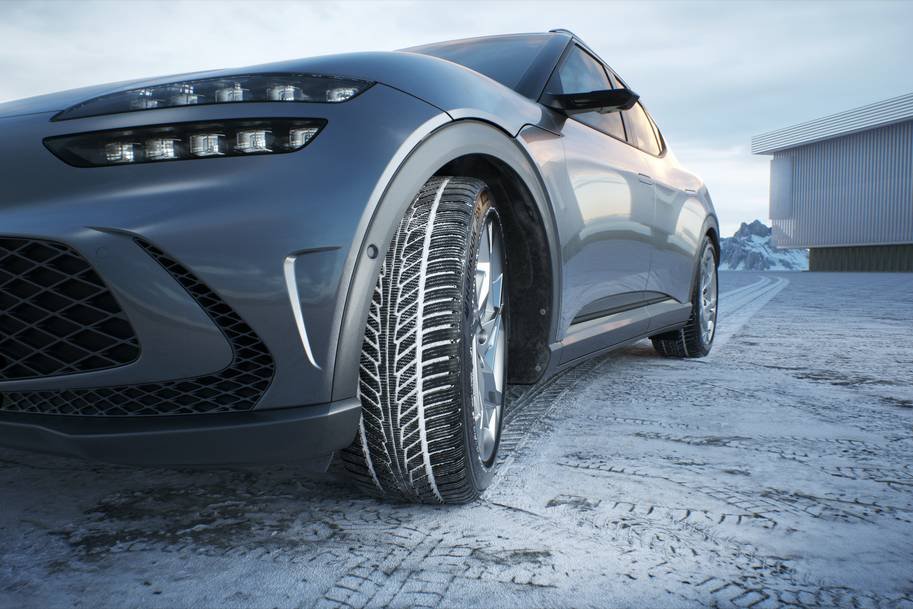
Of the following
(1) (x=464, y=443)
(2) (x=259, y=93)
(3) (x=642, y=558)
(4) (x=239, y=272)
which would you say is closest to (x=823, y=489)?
(3) (x=642, y=558)

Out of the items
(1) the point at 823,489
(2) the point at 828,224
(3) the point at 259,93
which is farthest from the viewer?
(2) the point at 828,224

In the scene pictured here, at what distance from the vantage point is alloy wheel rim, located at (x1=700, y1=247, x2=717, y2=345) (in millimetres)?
4141

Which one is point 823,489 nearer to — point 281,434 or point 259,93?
point 281,434

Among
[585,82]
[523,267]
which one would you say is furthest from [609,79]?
[523,267]

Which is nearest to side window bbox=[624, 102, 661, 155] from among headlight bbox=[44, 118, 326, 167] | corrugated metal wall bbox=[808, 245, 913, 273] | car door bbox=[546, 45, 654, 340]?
car door bbox=[546, 45, 654, 340]

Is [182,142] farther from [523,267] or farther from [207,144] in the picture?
→ [523,267]

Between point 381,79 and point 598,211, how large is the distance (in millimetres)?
1059

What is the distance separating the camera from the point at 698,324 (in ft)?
13.2

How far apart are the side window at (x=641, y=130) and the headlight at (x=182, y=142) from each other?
6.37ft

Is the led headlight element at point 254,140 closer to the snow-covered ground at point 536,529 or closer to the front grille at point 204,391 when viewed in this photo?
the front grille at point 204,391

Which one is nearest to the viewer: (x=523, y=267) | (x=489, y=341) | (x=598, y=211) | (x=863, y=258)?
(x=489, y=341)

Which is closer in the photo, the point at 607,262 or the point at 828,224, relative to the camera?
the point at 607,262

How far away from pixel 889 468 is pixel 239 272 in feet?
5.71

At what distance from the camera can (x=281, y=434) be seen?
131 centimetres
